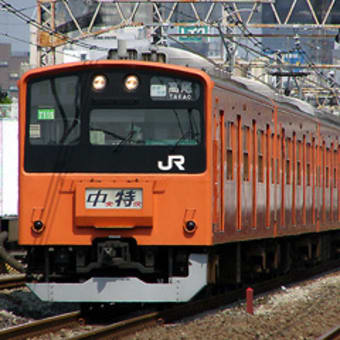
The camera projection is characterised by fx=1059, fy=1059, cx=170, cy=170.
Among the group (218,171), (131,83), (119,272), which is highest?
(131,83)

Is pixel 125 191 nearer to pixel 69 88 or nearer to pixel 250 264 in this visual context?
pixel 69 88

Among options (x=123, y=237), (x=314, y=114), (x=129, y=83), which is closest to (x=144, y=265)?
(x=123, y=237)

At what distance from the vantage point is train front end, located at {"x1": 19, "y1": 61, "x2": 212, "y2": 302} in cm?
1193

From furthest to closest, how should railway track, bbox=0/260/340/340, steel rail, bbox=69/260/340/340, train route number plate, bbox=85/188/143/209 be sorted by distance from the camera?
train route number plate, bbox=85/188/143/209, steel rail, bbox=69/260/340/340, railway track, bbox=0/260/340/340

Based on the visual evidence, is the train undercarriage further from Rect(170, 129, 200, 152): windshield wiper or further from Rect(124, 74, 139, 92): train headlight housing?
Rect(124, 74, 139, 92): train headlight housing

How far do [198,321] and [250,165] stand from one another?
10.2 feet

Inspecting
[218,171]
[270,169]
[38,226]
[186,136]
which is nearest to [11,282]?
[270,169]

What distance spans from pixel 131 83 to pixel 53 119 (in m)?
1.00

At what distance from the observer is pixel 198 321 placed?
40.8 feet

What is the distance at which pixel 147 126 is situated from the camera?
1223cm

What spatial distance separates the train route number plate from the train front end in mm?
11

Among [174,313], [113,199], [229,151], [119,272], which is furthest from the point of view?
[229,151]

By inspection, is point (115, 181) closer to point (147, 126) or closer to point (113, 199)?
point (113, 199)

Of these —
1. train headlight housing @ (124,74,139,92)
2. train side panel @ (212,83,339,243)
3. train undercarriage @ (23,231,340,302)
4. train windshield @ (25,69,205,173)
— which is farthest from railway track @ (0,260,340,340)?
train headlight housing @ (124,74,139,92)
